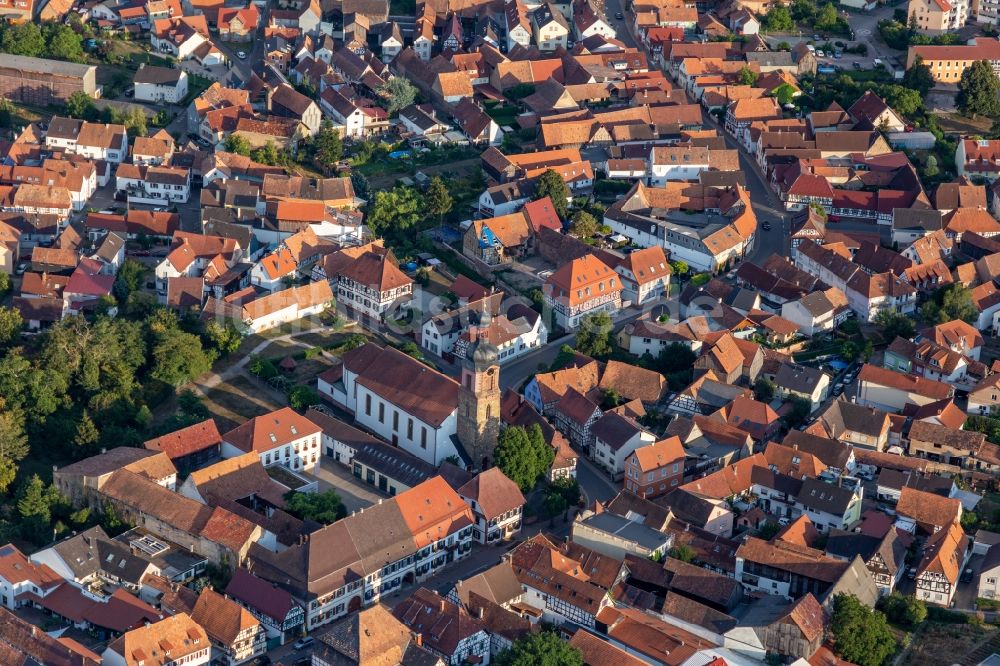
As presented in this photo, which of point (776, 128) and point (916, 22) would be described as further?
point (916, 22)

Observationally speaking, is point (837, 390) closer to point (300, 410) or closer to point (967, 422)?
point (967, 422)

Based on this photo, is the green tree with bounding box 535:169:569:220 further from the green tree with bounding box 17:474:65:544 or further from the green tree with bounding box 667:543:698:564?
the green tree with bounding box 17:474:65:544

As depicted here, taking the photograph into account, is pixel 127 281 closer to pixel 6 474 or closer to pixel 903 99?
pixel 6 474

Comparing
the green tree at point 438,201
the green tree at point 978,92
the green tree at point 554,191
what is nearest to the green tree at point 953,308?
the green tree at point 554,191

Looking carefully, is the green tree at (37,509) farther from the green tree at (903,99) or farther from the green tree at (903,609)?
the green tree at (903,99)

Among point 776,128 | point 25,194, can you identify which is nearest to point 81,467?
point 25,194

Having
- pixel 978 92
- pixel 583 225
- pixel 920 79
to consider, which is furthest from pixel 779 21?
pixel 583 225
